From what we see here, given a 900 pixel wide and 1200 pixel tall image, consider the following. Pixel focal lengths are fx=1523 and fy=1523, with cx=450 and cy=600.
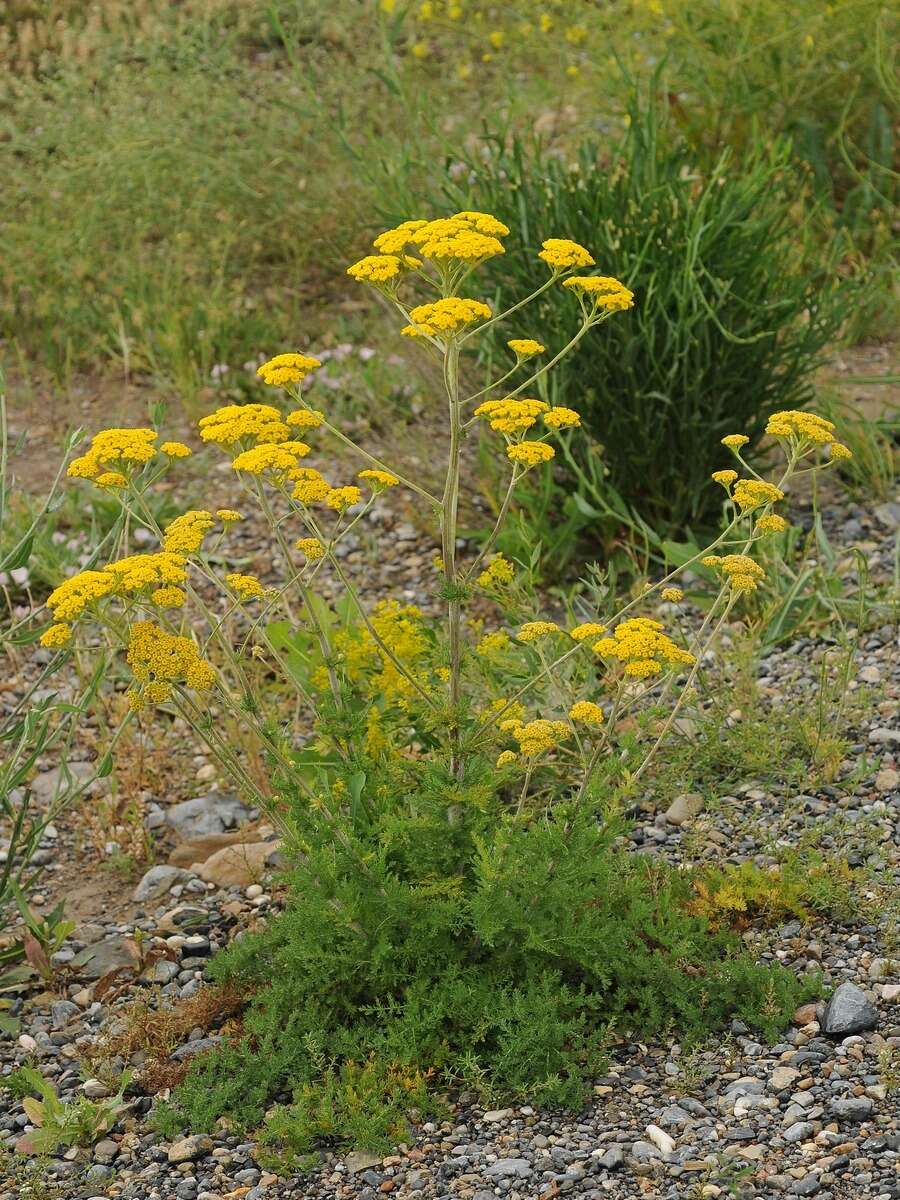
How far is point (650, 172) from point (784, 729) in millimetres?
1869

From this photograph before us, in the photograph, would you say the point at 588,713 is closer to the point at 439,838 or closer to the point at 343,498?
the point at 439,838

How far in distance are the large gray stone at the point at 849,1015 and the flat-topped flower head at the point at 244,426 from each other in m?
1.44

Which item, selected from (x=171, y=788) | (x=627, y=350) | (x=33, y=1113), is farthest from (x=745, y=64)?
(x=33, y=1113)

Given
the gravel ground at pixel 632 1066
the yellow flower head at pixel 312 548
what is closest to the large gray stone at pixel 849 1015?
the gravel ground at pixel 632 1066

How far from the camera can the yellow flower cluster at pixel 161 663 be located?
8.23 feet

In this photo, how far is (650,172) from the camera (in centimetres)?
464

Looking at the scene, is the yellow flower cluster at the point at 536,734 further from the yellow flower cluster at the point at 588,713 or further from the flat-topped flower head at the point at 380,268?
the flat-topped flower head at the point at 380,268

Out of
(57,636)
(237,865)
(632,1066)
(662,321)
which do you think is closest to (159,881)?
(237,865)

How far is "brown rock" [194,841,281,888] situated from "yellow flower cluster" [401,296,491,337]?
58.3 inches

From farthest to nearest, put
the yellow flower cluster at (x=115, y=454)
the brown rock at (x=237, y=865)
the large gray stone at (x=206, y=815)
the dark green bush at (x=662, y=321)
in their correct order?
the dark green bush at (x=662, y=321)
the large gray stone at (x=206, y=815)
the brown rock at (x=237, y=865)
the yellow flower cluster at (x=115, y=454)

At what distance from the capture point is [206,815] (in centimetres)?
386

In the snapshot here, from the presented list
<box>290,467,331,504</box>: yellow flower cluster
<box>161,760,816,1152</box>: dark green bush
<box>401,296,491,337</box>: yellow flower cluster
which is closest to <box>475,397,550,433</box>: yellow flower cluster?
<box>401,296,491,337</box>: yellow flower cluster

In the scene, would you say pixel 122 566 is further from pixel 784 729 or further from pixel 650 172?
pixel 650 172

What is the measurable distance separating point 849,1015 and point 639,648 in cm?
80
